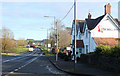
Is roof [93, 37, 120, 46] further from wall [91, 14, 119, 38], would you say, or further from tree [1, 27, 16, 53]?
tree [1, 27, 16, 53]

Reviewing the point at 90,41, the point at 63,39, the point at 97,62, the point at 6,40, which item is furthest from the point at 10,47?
the point at 97,62

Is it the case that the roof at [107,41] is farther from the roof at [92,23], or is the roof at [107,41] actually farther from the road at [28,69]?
the road at [28,69]

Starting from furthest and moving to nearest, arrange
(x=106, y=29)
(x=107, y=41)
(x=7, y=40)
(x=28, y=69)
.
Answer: (x=7, y=40) < (x=106, y=29) < (x=107, y=41) < (x=28, y=69)

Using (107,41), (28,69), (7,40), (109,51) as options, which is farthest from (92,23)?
(7,40)

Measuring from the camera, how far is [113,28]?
3102 centimetres

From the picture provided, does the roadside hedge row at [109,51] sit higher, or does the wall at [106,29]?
the wall at [106,29]

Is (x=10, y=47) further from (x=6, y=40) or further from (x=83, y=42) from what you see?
(x=83, y=42)

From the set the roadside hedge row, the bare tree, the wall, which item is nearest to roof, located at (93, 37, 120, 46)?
the wall

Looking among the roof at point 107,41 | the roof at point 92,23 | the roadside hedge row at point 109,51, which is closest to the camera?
the roadside hedge row at point 109,51

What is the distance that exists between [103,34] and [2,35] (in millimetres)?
41119

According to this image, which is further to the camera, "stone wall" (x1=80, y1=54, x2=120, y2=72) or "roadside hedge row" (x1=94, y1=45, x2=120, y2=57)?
"roadside hedge row" (x1=94, y1=45, x2=120, y2=57)

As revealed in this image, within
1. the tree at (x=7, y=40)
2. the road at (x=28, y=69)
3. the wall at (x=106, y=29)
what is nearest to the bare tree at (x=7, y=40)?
the tree at (x=7, y=40)

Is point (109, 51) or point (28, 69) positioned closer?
point (109, 51)

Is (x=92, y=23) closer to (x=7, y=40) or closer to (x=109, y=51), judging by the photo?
(x=109, y=51)
